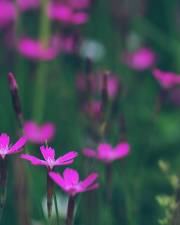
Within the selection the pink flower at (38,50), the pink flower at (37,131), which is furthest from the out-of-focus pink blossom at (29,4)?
the pink flower at (37,131)

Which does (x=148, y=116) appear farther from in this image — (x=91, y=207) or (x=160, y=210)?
(x=91, y=207)

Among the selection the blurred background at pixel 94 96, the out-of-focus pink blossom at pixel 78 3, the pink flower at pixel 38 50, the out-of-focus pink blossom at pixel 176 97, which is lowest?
the out-of-focus pink blossom at pixel 176 97

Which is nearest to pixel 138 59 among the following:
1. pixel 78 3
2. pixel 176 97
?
pixel 176 97

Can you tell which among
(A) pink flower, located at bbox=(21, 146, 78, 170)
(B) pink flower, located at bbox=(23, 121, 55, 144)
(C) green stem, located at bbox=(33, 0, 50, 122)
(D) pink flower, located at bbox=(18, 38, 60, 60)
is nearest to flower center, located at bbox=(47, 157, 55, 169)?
(A) pink flower, located at bbox=(21, 146, 78, 170)

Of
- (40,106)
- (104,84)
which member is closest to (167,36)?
(40,106)

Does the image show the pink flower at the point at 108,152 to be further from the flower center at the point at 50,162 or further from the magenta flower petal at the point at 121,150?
the flower center at the point at 50,162

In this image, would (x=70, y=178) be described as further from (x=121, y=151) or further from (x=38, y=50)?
(x=38, y=50)

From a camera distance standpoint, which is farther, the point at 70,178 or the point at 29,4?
the point at 29,4
